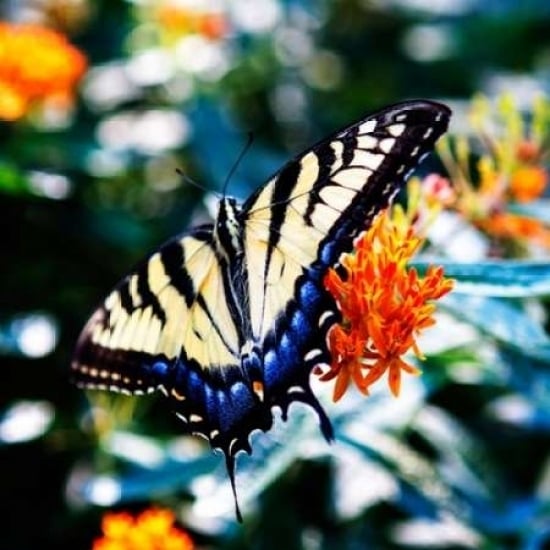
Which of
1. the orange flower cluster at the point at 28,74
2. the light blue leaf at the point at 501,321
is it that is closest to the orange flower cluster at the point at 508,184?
the light blue leaf at the point at 501,321

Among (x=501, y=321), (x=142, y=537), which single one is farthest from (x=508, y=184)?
(x=142, y=537)

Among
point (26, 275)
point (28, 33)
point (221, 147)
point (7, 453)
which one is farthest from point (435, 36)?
point (7, 453)

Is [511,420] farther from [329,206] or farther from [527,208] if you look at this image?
[329,206]

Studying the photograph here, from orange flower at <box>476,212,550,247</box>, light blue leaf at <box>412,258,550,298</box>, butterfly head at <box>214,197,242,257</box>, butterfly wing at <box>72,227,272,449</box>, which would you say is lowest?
butterfly wing at <box>72,227,272,449</box>

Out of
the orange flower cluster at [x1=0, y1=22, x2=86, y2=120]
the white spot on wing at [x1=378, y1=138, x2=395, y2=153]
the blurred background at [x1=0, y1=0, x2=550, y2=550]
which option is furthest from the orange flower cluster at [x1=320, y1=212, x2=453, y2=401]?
the orange flower cluster at [x1=0, y1=22, x2=86, y2=120]

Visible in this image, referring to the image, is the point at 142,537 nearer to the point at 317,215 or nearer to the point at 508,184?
the point at 317,215

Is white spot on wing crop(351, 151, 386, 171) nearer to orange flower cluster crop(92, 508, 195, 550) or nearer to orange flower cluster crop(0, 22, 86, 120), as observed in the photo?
orange flower cluster crop(92, 508, 195, 550)
